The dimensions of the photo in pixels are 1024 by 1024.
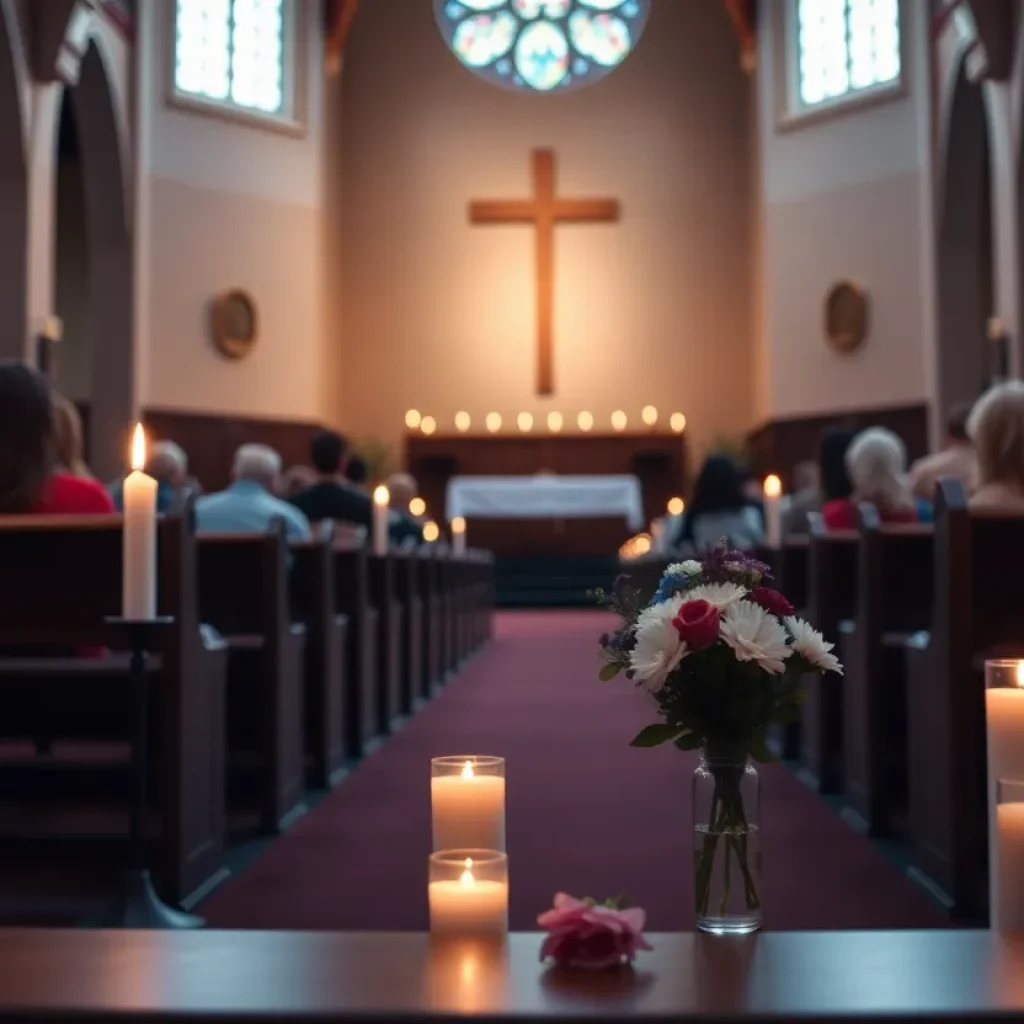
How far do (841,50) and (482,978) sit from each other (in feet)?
45.7

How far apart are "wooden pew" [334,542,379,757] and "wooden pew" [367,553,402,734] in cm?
50

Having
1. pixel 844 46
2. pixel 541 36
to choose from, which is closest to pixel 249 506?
pixel 844 46

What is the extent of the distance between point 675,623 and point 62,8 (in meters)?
9.08

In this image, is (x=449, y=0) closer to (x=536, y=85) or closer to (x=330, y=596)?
(x=536, y=85)

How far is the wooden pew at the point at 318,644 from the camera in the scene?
4.73 meters

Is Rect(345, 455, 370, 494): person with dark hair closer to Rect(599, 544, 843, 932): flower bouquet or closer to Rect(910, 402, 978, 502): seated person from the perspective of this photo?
Rect(910, 402, 978, 502): seated person

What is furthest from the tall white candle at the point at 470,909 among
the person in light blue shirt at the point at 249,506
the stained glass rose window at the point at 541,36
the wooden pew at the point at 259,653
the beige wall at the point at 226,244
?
the stained glass rose window at the point at 541,36

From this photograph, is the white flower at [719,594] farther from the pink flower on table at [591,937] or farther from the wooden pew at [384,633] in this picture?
the wooden pew at [384,633]

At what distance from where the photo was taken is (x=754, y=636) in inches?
64.6

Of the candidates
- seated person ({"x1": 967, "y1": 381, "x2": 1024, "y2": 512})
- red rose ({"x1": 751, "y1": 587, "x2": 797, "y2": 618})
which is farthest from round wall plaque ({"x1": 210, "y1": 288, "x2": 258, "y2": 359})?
red rose ({"x1": 751, "y1": 587, "x2": 797, "y2": 618})

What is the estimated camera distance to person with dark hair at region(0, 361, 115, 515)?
10.7ft

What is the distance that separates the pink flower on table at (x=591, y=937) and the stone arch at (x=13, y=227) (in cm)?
889

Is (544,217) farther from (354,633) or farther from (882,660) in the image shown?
(882,660)

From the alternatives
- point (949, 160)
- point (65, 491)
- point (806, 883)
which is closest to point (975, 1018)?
point (806, 883)
